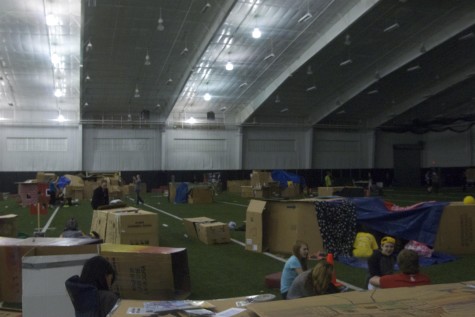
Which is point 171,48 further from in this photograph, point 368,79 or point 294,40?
point 368,79

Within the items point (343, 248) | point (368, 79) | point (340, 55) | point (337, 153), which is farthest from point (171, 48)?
point (337, 153)

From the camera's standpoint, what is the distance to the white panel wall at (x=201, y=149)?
34156 millimetres

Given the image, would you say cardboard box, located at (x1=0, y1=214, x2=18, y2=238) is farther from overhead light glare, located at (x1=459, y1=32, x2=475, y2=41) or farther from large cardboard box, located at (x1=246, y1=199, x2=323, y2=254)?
overhead light glare, located at (x1=459, y1=32, x2=475, y2=41)

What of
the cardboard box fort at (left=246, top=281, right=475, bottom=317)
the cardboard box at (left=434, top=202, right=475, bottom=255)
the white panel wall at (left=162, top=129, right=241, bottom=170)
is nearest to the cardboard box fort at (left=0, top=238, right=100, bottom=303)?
the cardboard box fort at (left=246, top=281, right=475, bottom=317)

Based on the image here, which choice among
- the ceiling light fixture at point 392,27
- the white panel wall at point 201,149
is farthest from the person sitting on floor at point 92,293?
the white panel wall at point 201,149

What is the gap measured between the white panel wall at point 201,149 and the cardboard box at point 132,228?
24.9 m

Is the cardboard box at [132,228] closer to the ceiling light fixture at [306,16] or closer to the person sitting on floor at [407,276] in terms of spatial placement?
the person sitting on floor at [407,276]

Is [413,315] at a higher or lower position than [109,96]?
lower

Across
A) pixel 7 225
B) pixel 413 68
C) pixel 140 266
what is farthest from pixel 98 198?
pixel 413 68

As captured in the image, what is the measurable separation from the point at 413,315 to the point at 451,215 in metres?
7.92

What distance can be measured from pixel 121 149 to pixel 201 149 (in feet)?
19.4

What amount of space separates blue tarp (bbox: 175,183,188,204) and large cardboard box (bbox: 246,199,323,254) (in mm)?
13141

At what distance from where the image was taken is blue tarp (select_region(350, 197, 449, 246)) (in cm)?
926

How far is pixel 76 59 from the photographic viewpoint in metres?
23.1
